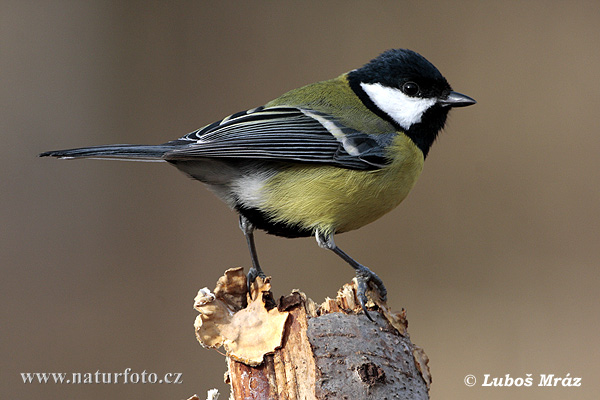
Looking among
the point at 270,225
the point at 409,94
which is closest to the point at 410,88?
the point at 409,94

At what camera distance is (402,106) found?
1902 millimetres

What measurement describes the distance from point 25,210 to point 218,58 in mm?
1218

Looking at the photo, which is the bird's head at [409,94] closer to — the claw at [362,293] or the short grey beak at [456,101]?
the short grey beak at [456,101]

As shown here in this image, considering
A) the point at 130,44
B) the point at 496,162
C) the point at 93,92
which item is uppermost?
the point at 130,44

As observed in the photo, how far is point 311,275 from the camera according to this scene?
9.49 ft

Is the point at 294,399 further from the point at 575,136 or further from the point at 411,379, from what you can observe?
the point at 575,136

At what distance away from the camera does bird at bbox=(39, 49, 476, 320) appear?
5.37ft

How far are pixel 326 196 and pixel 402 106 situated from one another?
442 millimetres

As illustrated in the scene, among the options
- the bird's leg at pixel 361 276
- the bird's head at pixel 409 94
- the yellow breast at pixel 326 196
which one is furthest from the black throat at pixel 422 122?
the bird's leg at pixel 361 276

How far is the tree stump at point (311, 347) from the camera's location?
118 centimetres

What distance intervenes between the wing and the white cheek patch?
10 centimetres

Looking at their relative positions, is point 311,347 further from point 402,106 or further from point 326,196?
point 402,106

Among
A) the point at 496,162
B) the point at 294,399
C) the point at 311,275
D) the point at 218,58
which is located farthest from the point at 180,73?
the point at 294,399

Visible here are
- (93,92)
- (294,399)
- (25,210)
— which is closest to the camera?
(294,399)
